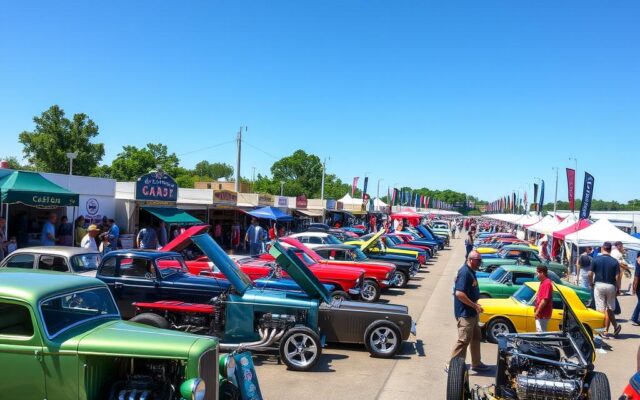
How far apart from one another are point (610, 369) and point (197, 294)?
697 cm

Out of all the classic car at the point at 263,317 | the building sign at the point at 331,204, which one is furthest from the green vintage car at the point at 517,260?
the building sign at the point at 331,204

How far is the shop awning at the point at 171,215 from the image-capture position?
1991 cm

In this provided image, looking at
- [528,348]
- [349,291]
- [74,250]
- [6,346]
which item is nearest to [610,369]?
[528,348]

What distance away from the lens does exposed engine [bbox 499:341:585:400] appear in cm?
546

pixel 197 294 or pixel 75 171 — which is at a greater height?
pixel 75 171

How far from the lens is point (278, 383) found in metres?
7.12

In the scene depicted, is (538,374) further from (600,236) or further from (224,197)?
(224,197)

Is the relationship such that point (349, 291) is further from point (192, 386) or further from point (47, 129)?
point (47, 129)

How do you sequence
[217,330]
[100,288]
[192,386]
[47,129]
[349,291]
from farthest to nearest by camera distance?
[47,129] → [349,291] → [217,330] → [100,288] → [192,386]

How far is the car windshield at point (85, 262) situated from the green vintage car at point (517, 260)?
39.7 feet

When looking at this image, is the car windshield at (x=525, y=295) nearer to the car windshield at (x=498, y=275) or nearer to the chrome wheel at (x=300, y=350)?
the car windshield at (x=498, y=275)

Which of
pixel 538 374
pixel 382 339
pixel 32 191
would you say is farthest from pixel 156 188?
pixel 538 374

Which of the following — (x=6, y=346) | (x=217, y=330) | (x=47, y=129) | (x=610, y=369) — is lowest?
(x=610, y=369)

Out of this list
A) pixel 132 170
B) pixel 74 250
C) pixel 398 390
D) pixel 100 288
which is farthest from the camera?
pixel 132 170
